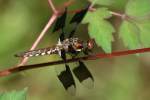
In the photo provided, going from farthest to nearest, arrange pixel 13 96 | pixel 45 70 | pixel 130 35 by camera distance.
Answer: pixel 45 70 → pixel 130 35 → pixel 13 96

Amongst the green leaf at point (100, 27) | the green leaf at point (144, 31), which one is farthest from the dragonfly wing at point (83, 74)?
the green leaf at point (144, 31)

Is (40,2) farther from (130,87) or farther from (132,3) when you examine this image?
(132,3)

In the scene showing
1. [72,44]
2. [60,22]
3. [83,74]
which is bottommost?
[83,74]

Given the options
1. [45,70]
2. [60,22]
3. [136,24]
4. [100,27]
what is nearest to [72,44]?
[60,22]

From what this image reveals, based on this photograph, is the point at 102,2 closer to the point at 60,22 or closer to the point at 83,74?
the point at 60,22

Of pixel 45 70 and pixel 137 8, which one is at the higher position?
pixel 137 8

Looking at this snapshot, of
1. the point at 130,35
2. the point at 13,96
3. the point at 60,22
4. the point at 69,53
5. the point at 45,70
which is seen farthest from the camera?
the point at 45,70

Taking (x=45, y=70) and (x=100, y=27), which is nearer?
(x=100, y=27)

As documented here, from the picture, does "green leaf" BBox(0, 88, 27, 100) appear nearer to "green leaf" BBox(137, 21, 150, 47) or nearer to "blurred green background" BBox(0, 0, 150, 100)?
"green leaf" BBox(137, 21, 150, 47)
